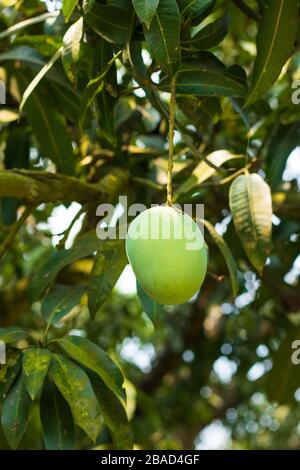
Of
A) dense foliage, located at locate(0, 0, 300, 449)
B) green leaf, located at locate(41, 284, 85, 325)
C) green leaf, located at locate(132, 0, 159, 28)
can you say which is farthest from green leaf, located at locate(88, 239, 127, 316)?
green leaf, located at locate(132, 0, 159, 28)

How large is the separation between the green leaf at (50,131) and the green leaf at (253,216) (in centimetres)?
46

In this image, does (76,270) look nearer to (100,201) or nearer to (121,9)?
(100,201)

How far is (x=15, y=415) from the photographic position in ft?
3.30

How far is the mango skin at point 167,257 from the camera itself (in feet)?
2.62

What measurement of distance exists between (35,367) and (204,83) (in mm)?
463

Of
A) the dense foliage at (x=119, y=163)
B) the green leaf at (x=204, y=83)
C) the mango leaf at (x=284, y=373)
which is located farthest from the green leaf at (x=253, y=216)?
the mango leaf at (x=284, y=373)

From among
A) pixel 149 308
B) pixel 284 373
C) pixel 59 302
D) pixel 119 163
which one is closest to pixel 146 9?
pixel 149 308

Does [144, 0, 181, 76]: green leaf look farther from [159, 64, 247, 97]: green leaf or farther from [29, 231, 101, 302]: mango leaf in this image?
[29, 231, 101, 302]: mango leaf

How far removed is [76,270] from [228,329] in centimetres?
130

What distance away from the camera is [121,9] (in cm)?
96

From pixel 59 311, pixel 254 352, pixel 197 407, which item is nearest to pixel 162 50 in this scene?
pixel 59 311

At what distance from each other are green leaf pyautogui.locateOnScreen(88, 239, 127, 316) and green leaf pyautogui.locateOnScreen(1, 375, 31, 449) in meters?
0.17

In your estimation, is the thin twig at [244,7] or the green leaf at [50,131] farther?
the green leaf at [50,131]

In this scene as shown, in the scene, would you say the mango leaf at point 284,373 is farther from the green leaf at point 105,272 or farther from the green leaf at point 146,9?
the green leaf at point 146,9
